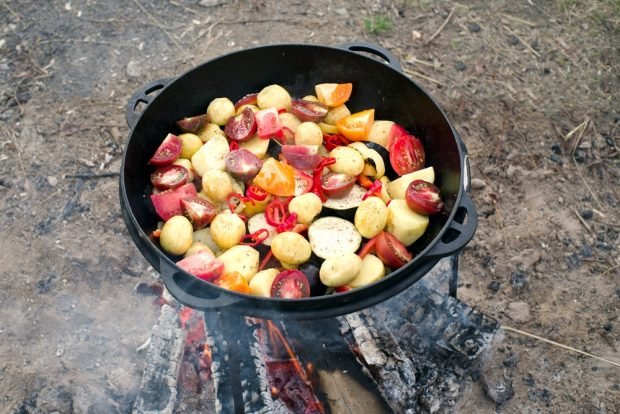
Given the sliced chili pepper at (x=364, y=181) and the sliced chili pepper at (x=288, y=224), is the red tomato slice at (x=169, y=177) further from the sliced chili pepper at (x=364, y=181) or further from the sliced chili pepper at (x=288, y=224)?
the sliced chili pepper at (x=364, y=181)

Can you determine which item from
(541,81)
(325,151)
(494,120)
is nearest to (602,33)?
(541,81)

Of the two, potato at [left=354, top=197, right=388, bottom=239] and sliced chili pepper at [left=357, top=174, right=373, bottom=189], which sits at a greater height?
potato at [left=354, top=197, right=388, bottom=239]

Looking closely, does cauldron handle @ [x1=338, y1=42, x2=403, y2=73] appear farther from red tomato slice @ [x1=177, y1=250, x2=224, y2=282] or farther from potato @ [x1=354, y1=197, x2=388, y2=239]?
red tomato slice @ [x1=177, y1=250, x2=224, y2=282]

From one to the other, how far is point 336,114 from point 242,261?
47.0 inches

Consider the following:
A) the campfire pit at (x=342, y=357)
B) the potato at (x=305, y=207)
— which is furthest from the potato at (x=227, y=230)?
the campfire pit at (x=342, y=357)

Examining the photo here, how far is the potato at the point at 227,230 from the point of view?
2.62m

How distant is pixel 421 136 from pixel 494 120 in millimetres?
1886

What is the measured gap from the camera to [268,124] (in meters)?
2.98

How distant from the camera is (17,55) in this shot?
16.1 feet

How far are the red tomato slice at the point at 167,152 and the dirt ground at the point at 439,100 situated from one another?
A: 3.74 ft

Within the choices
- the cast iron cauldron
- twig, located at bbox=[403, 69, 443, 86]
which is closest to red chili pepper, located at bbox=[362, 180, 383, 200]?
the cast iron cauldron

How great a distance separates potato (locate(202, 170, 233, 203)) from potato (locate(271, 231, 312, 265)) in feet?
1.44

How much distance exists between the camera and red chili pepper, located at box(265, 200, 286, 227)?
107 inches

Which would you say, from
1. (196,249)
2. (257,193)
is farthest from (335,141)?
(196,249)
